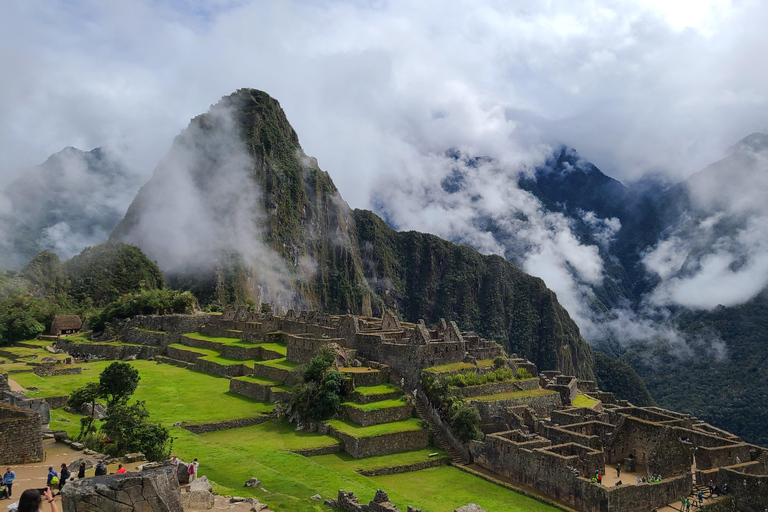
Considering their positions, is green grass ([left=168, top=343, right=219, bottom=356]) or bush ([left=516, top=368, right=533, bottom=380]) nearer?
bush ([left=516, top=368, right=533, bottom=380])

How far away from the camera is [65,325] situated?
5438 cm

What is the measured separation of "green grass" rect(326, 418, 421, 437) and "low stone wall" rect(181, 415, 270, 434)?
3.54 metres

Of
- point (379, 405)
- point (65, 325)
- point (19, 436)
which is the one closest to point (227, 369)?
point (379, 405)

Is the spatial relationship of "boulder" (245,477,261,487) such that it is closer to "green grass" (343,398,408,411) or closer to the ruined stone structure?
the ruined stone structure

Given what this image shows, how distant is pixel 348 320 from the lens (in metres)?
32.7

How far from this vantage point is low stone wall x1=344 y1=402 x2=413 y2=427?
81.6ft

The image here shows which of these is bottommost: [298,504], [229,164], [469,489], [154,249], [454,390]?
[469,489]

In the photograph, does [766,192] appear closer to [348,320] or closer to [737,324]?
[737,324]

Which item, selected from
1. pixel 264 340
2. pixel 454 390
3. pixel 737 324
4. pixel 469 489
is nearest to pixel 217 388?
pixel 264 340

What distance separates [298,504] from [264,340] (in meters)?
25.5

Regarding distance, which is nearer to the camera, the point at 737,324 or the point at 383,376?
the point at 383,376

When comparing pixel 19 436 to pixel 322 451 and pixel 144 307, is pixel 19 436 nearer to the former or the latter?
pixel 322 451

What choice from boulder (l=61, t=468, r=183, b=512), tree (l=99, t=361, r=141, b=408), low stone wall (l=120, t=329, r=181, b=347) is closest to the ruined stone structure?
boulder (l=61, t=468, r=183, b=512)

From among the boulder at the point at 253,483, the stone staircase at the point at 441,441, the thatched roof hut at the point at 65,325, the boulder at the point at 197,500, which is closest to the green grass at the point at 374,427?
the stone staircase at the point at 441,441
